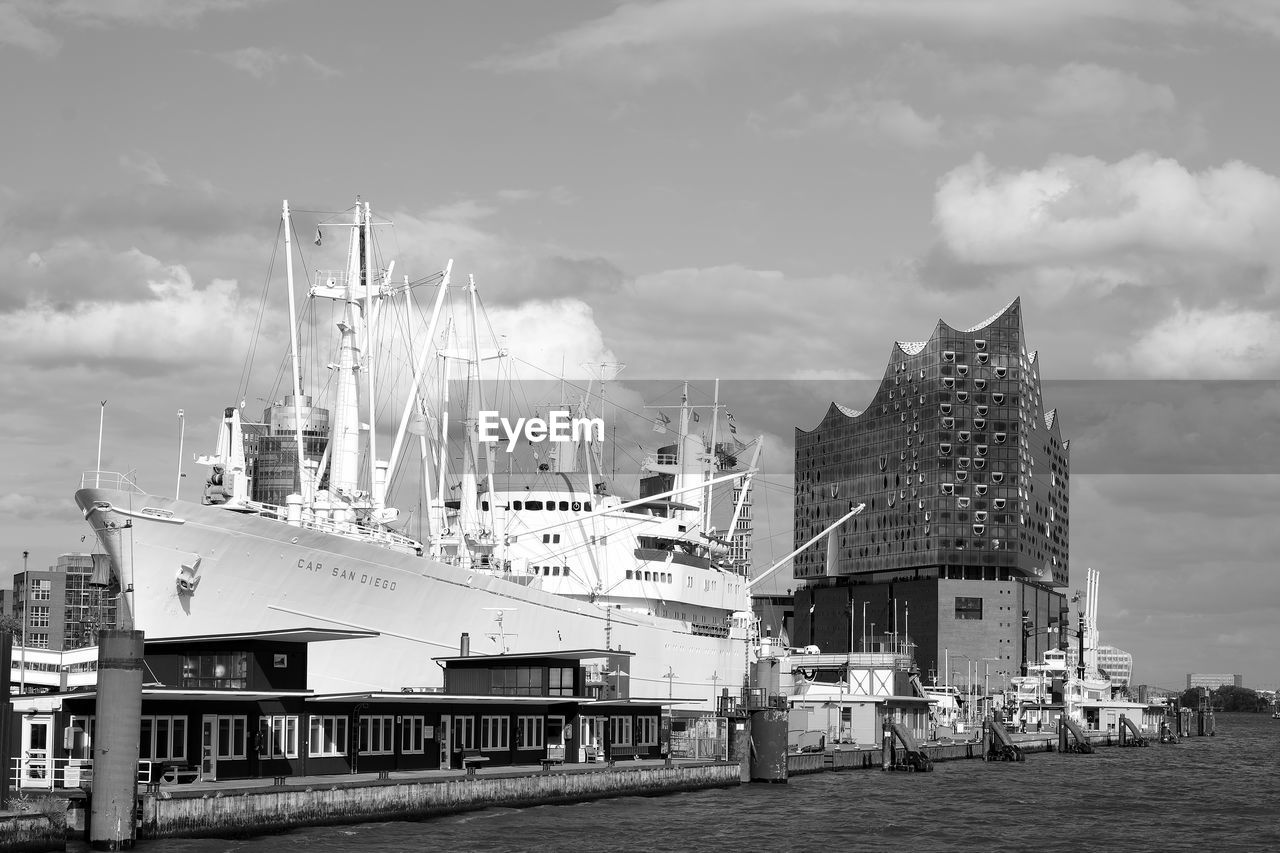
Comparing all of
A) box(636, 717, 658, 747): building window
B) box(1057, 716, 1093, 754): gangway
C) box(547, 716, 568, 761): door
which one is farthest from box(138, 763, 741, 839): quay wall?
box(1057, 716, 1093, 754): gangway

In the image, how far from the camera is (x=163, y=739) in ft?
154

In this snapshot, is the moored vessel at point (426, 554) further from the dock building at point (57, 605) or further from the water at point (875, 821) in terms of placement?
the dock building at point (57, 605)

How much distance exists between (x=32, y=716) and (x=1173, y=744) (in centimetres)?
14408

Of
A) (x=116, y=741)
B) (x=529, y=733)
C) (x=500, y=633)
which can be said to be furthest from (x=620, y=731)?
(x=116, y=741)

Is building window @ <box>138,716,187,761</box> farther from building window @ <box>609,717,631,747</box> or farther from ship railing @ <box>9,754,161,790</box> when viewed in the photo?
building window @ <box>609,717,631,747</box>

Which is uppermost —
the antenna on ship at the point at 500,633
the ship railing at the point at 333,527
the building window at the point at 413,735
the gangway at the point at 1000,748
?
the ship railing at the point at 333,527

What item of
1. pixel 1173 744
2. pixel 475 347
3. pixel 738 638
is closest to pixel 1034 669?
pixel 1173 744

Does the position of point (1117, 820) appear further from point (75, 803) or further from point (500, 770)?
point (75, 803)

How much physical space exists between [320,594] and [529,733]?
42.5 ft

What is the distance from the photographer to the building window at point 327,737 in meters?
52.3

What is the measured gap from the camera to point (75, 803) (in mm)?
42500

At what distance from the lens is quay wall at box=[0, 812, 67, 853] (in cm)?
4025

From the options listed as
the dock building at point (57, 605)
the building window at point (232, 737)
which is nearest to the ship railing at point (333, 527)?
the building window at point (232, 737)

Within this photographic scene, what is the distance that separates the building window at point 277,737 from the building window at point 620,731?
18.8 meters
